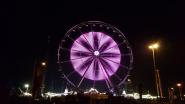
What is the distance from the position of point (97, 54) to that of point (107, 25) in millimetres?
5329

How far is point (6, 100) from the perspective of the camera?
4.62m

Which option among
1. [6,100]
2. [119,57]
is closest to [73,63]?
[119,57]

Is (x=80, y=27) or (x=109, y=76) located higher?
(x=80, y=27)

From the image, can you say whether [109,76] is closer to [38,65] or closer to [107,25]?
[107,25]

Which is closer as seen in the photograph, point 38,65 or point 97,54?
point 38,65

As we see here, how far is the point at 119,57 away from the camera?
4022 cm

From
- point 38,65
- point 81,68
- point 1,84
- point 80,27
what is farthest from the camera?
point 80,27

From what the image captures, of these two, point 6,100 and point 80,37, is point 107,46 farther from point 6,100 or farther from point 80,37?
point 6,100

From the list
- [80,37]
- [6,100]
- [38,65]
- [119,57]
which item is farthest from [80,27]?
[6,100]

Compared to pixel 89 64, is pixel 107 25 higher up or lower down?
higher up

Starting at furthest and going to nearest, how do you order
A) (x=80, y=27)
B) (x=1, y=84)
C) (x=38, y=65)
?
(x=80, y=27), (x=38, y=65), (x=1, y=84)

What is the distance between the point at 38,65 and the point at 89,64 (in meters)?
20.1

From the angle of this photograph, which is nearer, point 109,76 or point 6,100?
point 6,100

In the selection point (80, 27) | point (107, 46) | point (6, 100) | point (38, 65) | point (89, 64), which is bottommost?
point (6, 100)
